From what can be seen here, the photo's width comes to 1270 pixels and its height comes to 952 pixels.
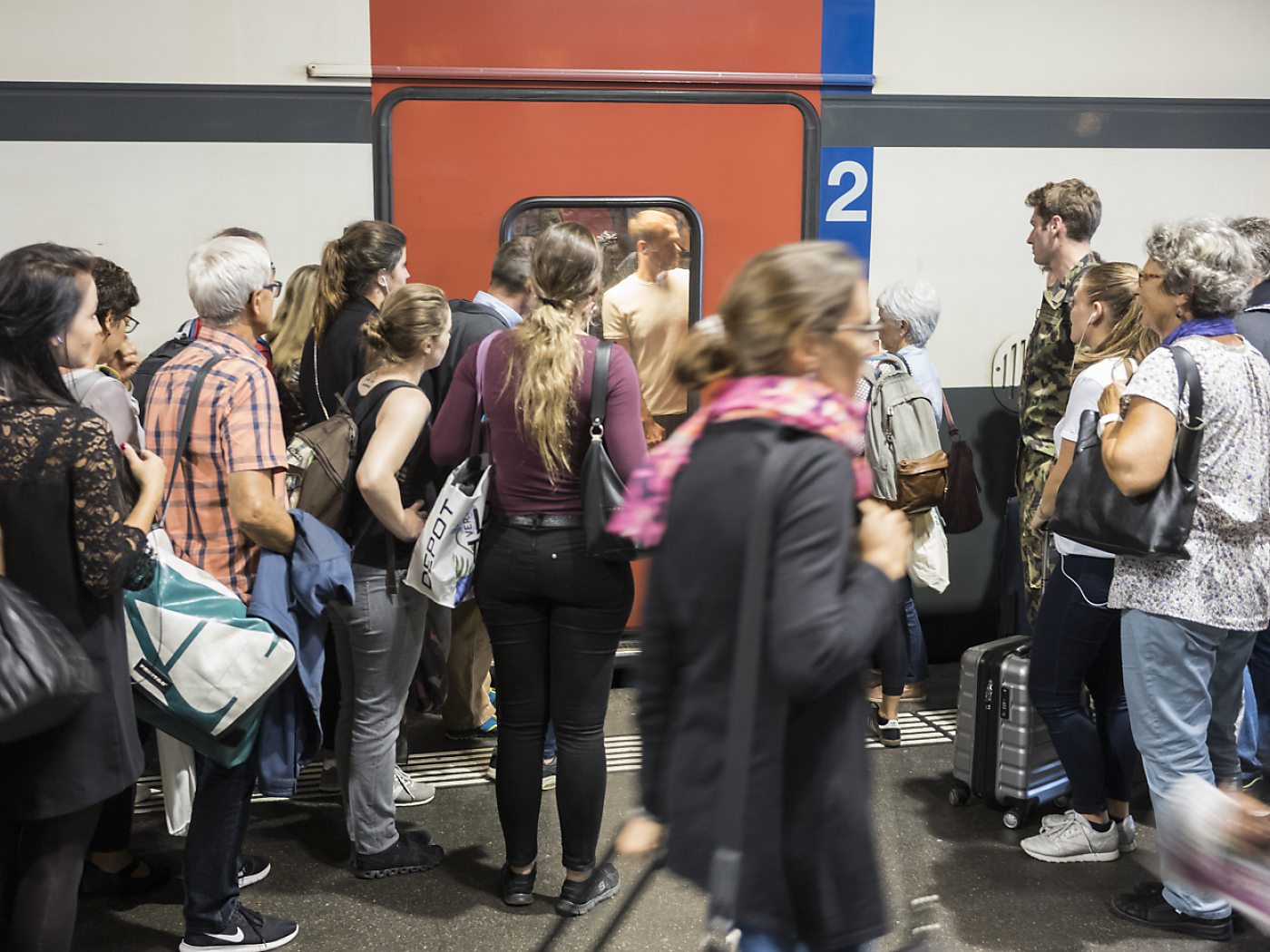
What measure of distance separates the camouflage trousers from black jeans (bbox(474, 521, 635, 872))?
1.74m

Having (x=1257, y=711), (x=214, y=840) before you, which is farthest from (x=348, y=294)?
(x=1257, y=711)

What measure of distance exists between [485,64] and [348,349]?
1.21 m

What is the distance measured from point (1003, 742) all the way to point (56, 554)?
8.96 ft

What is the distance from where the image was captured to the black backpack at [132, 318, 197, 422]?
3449 mm

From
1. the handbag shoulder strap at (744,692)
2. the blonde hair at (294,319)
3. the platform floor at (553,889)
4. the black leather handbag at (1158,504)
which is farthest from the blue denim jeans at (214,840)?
the black leather handbag at (1158,504)

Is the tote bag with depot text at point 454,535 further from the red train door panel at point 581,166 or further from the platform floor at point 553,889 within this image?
the red train door panel at point 581,166

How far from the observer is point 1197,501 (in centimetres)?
255

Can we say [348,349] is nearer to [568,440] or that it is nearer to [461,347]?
[461,347]

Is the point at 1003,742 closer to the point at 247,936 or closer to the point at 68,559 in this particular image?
the point at 247,936

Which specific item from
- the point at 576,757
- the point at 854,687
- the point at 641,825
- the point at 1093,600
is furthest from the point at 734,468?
the point at 1093,600

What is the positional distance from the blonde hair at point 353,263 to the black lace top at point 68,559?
1.26m

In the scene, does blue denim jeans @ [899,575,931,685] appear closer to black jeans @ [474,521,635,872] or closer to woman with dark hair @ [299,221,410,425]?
black jeans @ [474,521,635,872]

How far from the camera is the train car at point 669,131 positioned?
3572 mm

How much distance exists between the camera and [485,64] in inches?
146
